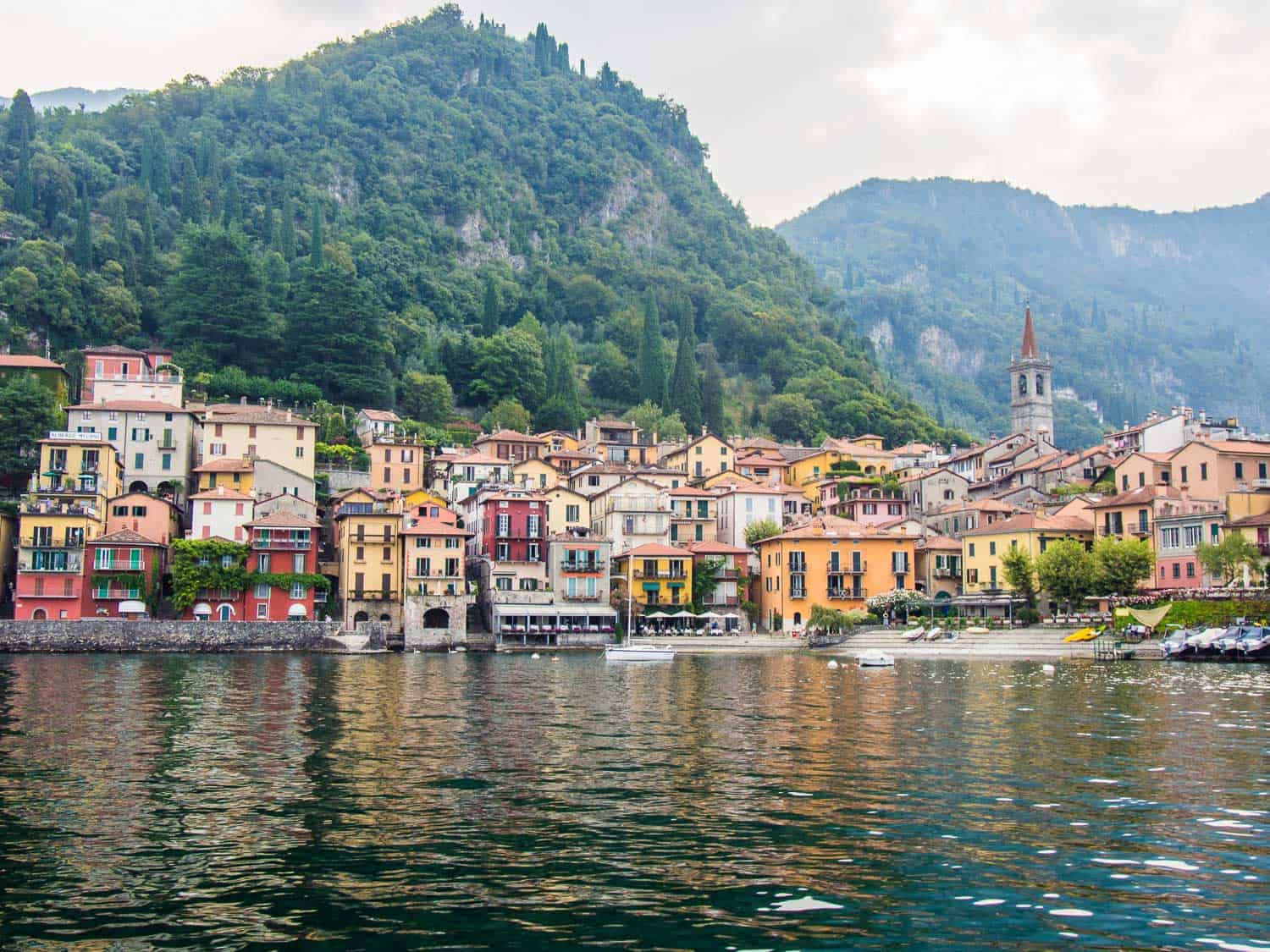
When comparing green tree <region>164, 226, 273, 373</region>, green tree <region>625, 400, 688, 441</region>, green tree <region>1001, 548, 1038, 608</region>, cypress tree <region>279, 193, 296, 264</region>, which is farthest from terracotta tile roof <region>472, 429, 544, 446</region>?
cypress tree <region>279, 193, 296, 264</region>

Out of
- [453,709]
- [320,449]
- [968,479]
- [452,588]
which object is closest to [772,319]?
[968,479]

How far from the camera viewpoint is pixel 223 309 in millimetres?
114000

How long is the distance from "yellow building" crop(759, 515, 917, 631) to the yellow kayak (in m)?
20.3

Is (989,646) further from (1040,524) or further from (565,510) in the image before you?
→ (565,510)

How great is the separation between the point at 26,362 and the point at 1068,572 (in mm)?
73332

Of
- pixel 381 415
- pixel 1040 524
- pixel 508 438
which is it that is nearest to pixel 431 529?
pixel 508 438

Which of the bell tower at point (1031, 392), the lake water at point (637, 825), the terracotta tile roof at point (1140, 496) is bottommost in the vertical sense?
the lake water at point (637, 825)

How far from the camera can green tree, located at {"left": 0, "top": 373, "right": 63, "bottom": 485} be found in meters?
83.7

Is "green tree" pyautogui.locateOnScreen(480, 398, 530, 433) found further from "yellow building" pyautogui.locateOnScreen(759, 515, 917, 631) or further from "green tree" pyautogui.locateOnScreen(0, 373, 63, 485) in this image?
"green tree" pyautogui.locateOnScreen(0, 373, 63, 485)

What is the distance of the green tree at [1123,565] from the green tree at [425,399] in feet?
215

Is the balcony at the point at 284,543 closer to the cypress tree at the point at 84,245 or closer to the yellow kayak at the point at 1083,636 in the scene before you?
the yellow kayak at the point at 1083,636

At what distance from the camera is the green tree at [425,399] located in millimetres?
118188

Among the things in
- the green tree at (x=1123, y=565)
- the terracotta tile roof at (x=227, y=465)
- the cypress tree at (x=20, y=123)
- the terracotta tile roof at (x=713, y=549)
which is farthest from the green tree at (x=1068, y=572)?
the cypress tree at (x=20, y=123)

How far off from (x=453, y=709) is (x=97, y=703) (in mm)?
10592
